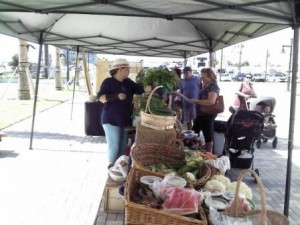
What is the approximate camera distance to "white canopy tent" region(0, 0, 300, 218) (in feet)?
12.3

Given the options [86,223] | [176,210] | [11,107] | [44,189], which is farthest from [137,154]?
[11,107]

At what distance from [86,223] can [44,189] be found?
1.32m

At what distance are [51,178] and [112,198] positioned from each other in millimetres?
1743

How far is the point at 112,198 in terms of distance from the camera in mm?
4348

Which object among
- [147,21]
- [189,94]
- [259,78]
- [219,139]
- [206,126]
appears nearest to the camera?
[206,126]

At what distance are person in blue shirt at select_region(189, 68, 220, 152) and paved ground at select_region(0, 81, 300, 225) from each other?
0.76 m

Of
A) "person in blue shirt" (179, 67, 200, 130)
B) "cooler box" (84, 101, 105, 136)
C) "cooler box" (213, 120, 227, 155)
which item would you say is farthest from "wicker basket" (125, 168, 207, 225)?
"cooler box" (84, 101, 105, 136)

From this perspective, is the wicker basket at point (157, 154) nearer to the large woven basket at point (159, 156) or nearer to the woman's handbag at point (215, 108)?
the large woven basket at point (159, 156)

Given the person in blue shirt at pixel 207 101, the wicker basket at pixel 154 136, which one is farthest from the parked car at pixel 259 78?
the wicker basket at pixel 154 136

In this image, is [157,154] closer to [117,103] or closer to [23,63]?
[117,103]

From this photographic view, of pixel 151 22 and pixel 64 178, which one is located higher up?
pixel 151 22

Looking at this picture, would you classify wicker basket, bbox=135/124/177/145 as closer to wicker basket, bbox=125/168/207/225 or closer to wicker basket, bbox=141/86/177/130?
wicker basket, bbox=141/86/177/130

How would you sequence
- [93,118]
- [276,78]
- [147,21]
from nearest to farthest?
1. [147,21]
2. [93,118]
3. [276,78]

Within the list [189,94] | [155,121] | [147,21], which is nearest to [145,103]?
[155,121]
